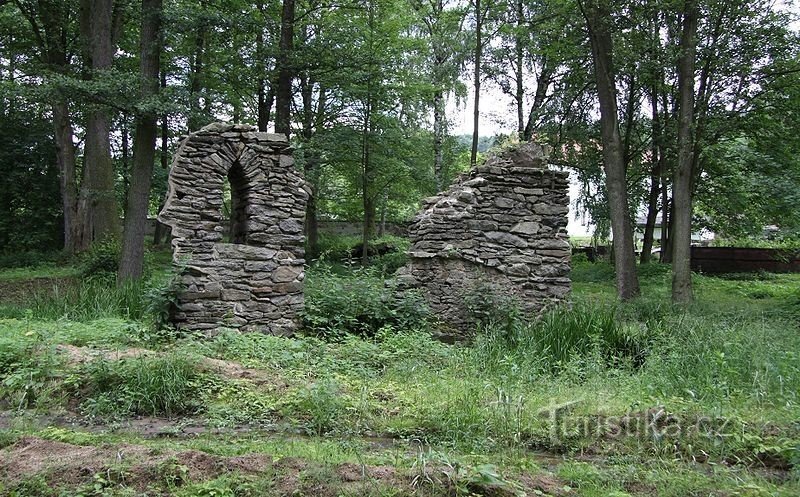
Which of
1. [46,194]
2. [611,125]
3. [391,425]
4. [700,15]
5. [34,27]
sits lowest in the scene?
[391,425]

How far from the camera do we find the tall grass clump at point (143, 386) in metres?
4.55

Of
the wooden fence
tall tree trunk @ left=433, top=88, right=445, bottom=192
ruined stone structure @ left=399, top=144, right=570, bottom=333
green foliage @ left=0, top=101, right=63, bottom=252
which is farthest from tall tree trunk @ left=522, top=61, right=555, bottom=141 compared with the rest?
green foliage @ left=0, top=101, right=63, bottom=252

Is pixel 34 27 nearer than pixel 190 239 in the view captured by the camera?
No

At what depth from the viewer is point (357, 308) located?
356 inches

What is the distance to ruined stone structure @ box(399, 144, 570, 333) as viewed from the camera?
1005cm

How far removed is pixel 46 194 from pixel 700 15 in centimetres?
2013

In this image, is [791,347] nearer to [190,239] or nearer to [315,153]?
[190,239]

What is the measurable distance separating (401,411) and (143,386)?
7.06 ft

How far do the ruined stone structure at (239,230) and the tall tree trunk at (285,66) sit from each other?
16.9ft

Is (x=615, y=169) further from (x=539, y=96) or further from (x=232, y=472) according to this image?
(x=232, y=472)

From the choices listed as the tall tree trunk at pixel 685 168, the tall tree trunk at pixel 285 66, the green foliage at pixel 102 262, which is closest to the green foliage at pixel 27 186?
the green foliage at pixel 102 262

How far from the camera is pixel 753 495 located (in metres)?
2.90

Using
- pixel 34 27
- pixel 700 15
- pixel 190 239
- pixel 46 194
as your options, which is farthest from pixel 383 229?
pixel 190 239

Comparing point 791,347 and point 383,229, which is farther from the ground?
point 383,229
